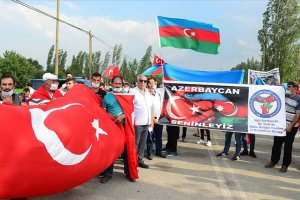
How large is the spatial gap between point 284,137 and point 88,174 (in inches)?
184

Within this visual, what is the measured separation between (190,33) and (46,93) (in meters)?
3.69

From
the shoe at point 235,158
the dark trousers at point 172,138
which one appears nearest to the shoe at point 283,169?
the shoe at point 235,158

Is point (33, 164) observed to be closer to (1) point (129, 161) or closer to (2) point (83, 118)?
(2) point (83, 118)

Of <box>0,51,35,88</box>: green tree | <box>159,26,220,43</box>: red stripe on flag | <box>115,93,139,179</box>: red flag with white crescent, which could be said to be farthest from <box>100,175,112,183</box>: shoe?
<box>0,51,35,88</box>: green tree

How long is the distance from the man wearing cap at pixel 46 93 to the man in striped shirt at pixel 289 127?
4.62 m

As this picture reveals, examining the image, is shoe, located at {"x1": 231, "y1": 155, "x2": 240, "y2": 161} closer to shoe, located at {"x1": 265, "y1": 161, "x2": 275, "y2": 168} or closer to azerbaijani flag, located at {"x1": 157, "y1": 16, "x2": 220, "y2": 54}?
shoe, located at {"x1": 265, "y1": 161, "x2": 275, "y2": 168}

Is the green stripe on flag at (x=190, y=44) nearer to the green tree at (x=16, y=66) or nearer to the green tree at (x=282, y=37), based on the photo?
the green tree at (x=282, y=37)

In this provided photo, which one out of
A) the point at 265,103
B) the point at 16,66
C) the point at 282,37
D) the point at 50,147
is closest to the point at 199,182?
the point at 265,103

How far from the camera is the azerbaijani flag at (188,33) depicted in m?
8.16

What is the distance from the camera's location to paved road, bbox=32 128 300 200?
17.6 feet

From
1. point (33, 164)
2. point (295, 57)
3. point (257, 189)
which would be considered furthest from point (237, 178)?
point (295, 57)

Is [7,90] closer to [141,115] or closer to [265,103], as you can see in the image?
[141,115]

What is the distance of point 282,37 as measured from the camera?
40.4 m

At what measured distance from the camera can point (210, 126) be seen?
8125 millimetres
